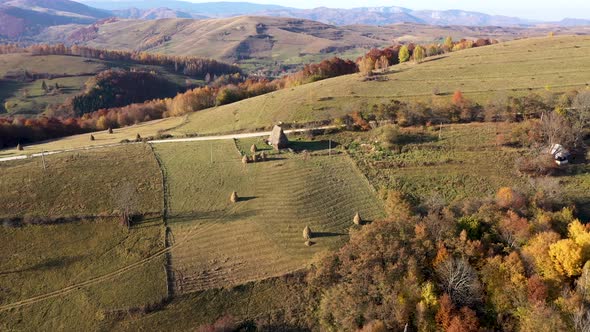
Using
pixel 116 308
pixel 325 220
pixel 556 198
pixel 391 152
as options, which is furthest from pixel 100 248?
pixel 556 198

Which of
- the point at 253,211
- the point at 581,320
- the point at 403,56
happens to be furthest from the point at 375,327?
the point at 403,56

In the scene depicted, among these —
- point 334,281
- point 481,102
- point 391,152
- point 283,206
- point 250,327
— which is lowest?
point 250,327

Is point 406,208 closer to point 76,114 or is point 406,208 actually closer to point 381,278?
point 381,278

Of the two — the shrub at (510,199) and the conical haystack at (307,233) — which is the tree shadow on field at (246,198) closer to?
the conical haystack at (307,233)

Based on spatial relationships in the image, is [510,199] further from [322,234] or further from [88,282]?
[88,282]

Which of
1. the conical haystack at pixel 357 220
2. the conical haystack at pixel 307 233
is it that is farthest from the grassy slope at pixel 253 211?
the conical haystack at pixel 307 233
